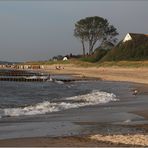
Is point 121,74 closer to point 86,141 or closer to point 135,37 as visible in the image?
point 135,37

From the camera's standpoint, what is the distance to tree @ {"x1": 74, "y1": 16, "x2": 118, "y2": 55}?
346 feet

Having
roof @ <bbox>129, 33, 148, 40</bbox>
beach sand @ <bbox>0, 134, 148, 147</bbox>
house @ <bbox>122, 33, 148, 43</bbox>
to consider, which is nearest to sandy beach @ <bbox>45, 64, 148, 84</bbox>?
house @ <bbox>122, 33, 148, 43</bbox>

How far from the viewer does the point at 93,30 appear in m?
107

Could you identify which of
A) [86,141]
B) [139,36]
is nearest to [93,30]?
[139,36]

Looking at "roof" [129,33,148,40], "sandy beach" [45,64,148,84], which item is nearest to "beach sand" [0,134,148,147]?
"sandy beach" [45,64,148,84]

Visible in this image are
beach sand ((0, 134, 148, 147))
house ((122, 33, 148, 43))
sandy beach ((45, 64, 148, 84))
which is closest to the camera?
beach sand ((0, 134, 148, 147))

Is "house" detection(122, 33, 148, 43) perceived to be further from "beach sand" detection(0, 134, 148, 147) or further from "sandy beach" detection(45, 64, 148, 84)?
"beach sand" detection(0, 134, 148, 147)

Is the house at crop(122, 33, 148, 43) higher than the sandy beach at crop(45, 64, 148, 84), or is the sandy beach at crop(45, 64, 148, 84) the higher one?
the house at crop(122, 33, 148, 43)

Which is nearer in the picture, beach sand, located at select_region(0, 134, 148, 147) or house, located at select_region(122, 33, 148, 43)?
beach sand, located at select_region(0, 134, 148, 147)

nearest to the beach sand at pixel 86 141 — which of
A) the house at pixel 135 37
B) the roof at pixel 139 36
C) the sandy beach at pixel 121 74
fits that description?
the sandy beach at pixel 121 74

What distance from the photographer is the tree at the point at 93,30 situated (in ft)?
346

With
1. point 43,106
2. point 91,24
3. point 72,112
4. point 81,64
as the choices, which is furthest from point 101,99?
point 91,24

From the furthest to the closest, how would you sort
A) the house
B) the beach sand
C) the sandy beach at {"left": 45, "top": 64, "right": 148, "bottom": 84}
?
1. the house
2. the sandy beach at {"left": 45, "top": 64, "right": 148, "bottom": 84}
3. the beach sand

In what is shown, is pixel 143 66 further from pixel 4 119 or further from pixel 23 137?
pixel 23 137
